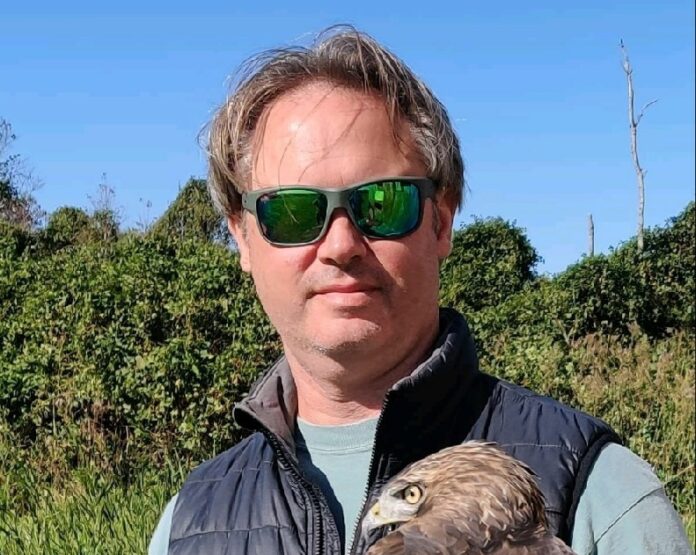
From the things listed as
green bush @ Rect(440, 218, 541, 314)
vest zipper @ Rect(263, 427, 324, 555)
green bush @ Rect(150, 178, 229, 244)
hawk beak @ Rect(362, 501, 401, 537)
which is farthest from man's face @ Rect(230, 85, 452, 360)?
green bush @ Rect(440, 218, 541, 314)

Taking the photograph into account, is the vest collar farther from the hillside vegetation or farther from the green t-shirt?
the hillside vegetation

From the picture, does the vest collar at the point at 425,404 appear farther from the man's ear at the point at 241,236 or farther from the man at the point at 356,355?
the man's ear at the point at 241,236

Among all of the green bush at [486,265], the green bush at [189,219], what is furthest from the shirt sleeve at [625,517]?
the green bush at [486,265]

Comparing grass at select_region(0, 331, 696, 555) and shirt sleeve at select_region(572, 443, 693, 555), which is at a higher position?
shirt sleeve at select_region(572, 443, 693, 555)

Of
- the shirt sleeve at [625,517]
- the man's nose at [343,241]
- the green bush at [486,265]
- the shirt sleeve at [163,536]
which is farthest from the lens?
the green bush at [486,265]

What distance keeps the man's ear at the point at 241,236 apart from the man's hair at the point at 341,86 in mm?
23

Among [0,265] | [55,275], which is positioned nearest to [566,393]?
[55,275]

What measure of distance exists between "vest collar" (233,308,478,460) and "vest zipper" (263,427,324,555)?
0.02m

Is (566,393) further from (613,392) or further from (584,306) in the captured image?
(584,306)

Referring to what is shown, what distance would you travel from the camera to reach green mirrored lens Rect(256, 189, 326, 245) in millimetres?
2129

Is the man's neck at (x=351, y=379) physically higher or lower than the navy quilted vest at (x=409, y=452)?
Answer: higher

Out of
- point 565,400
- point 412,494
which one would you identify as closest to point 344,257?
point 412,494

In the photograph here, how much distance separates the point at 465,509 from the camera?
160cm

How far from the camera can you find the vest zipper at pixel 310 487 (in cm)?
201
